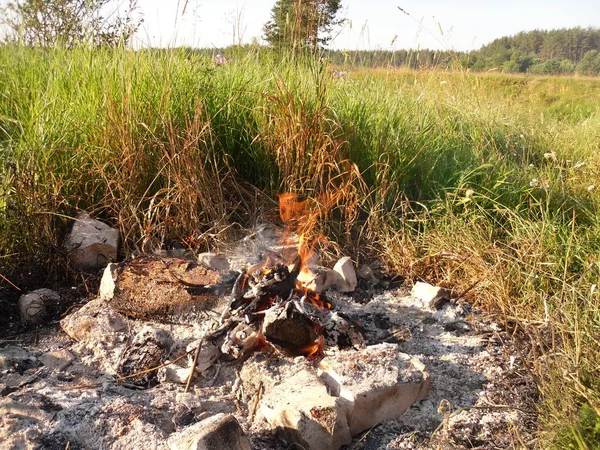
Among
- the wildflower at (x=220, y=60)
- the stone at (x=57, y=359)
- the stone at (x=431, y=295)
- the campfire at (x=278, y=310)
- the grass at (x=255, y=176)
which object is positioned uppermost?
the wildflower at (x=220, y=60)

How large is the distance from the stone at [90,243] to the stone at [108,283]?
286mm

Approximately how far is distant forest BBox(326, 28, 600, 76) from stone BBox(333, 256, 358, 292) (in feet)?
5.65

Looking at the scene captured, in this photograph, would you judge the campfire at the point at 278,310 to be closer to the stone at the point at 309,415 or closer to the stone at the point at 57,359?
the stone at the point at 309,415

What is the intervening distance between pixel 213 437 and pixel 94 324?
1181 millimetres

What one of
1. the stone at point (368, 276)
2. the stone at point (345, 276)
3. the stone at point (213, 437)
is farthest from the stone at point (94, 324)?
the stone at point (368, 276)

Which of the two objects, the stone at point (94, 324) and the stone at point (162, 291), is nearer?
the stone at point (94, 324)

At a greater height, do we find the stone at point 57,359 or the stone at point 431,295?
A: the stone at point 431,295

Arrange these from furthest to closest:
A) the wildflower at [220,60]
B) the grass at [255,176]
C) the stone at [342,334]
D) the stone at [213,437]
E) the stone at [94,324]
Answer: the wildflower at [220,60] < the grass at [255,176] < the stone at [94,324] < the stone at [342,334] < the stone at [213,437]

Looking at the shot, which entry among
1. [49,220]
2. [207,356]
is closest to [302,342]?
[207,356]

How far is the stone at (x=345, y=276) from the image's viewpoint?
10.4 feet

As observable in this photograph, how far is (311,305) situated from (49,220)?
158 centimetres

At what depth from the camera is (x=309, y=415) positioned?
81.7 inches

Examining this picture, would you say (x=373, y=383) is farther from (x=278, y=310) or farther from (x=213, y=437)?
(x=213, y=437)

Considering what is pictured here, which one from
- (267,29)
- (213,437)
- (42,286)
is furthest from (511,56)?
(213,437)
